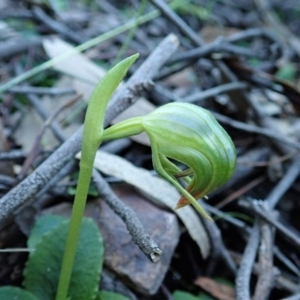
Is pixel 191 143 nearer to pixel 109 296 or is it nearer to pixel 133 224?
pixel 133 224

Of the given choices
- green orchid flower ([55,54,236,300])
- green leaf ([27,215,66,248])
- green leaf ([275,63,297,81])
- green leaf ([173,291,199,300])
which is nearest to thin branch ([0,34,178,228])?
green leaf ([27,215,66,248])

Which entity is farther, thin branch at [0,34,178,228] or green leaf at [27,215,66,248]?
green leaf at [27,215,66,248]

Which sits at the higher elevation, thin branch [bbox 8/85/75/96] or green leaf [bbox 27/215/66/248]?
thin branch [bbox 8/85/75/96]

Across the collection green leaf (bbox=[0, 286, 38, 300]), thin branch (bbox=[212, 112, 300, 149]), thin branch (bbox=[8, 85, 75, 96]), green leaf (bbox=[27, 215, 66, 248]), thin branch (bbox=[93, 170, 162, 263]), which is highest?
thin branch (bbox=[8, 85, 75, 96])

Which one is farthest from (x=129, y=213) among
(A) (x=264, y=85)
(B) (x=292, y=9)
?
(B) (x=292, y=9)

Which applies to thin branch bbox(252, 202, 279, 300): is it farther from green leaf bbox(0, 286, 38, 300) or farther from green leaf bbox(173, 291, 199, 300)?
green leaf bbox(0, 286, 38, 300)

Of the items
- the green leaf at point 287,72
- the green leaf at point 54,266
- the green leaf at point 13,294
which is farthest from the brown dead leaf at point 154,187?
the green leaf at point 287,72
